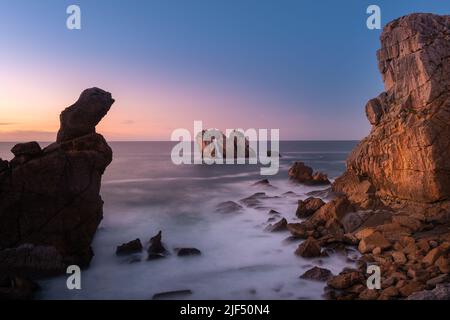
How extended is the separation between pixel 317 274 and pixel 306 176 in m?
24.9

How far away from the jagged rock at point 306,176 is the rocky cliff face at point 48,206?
24.7 metres

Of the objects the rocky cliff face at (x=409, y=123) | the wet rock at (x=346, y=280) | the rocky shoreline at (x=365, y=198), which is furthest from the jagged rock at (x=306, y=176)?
the wet rock at (x=346, y=280)

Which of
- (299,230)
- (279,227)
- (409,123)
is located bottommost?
(279,227)

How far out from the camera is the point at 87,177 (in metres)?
14.3

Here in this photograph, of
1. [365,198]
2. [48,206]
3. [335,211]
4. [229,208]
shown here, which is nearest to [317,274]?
[335,211]

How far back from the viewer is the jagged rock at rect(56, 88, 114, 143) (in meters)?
15.4

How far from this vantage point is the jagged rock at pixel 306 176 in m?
34.6

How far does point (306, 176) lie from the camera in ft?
119

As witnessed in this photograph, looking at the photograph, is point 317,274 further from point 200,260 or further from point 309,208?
point 309,208

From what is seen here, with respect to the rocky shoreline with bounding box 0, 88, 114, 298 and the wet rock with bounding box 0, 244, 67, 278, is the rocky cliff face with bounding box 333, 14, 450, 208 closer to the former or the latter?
the rocky shoreline with bounding box 0, 88, 114, 298

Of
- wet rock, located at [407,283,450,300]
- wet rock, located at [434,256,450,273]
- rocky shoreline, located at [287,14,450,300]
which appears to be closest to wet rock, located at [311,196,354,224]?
rocky shoreline, located at [287,14,450,300]

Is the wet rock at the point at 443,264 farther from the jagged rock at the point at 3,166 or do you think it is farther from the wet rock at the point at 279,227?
the jagged rock at the point at 3,166
